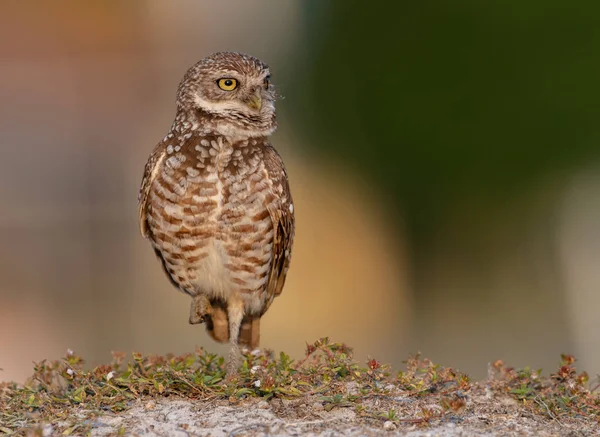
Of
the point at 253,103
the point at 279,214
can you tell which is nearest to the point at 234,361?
the point at 279,214

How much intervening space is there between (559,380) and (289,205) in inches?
64.5

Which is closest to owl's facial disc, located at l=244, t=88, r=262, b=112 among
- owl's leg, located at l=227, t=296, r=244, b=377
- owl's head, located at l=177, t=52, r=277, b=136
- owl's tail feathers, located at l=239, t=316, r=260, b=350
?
owl's head, located at l=177, t=52, r=277, b=136

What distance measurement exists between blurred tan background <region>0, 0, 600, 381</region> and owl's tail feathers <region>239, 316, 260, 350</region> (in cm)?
526

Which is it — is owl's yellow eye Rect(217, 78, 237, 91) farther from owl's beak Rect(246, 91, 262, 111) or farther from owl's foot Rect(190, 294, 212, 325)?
owl's foot Rect(190, 294, 212, 325)

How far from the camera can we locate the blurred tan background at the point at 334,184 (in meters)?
11.3

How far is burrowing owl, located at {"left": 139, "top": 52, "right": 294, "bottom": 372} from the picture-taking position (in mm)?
4695

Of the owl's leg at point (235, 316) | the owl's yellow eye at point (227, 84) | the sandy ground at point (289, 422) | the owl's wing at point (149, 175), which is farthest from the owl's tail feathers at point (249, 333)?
the owl's yellow eye at point (227, 84)

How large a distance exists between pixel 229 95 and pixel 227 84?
0.19 ft

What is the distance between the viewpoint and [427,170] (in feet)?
45.0

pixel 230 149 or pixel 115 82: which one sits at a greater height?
pixel 115 82

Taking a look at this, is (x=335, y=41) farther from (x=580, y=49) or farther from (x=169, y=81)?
(x=580, y=49)

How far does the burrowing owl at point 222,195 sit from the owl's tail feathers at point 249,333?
0.49 ft

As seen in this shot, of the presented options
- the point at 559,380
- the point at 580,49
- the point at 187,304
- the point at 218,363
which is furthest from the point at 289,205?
the point at 580,49

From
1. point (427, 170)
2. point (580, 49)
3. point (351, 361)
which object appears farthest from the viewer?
point (427, 170)
